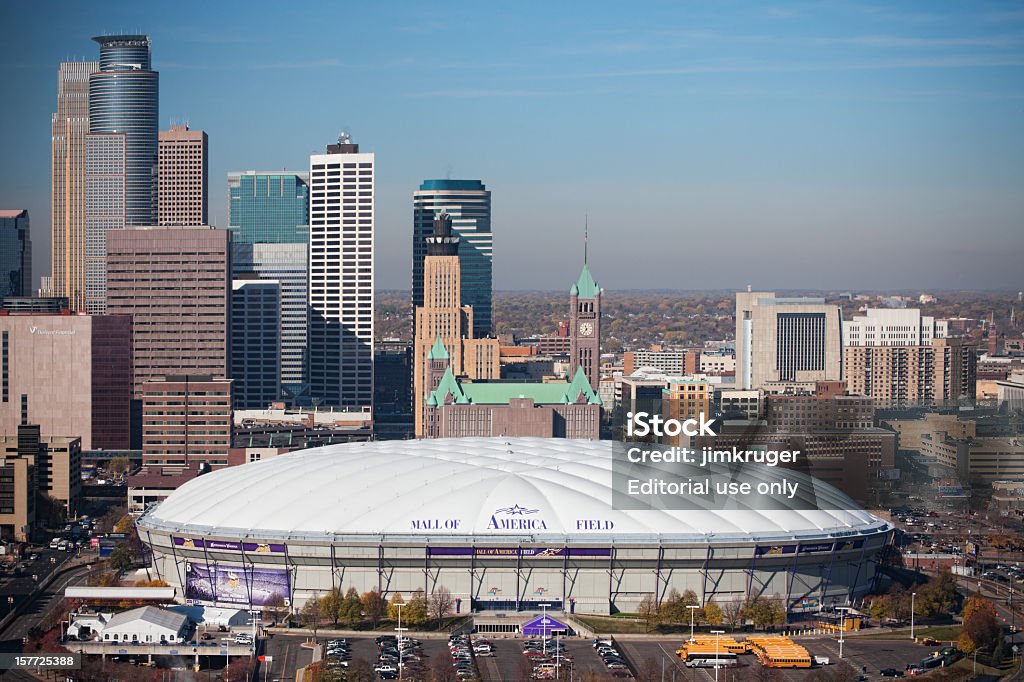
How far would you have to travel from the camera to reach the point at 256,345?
421 feet

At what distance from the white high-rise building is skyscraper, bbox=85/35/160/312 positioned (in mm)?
50372

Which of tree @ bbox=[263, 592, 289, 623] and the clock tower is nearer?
tree @ bbox=[263, 592, 289, 623]

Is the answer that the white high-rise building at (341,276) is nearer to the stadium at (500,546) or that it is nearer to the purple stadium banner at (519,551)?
the stadium at (500,546)

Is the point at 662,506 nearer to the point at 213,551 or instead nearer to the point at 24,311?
the point at 213,551

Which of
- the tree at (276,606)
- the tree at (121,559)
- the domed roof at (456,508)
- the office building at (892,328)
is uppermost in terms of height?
the office building at (892,328)

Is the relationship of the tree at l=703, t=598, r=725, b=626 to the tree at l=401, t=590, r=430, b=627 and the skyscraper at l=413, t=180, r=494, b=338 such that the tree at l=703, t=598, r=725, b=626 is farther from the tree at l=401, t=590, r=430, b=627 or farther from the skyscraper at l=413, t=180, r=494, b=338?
the skyscraper at l=413, t=180, r=494, b=338

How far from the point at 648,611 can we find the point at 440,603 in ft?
17.0

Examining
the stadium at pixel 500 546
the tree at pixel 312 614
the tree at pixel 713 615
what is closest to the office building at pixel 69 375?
the stadium at pixel 500 546

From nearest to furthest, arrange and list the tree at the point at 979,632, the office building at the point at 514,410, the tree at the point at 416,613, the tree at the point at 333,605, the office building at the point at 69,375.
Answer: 1. the tree at the point at 979,632
2. the tree at the point at 416,613
3. the tree at the point at 333,605
4. the office building at the point at 514,410
5. the office building at the point at 69,375

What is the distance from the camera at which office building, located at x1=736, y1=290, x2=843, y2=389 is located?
364 feet

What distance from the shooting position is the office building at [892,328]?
103 m

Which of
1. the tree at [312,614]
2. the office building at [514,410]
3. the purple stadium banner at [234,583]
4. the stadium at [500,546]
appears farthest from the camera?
the office building at [514,410]

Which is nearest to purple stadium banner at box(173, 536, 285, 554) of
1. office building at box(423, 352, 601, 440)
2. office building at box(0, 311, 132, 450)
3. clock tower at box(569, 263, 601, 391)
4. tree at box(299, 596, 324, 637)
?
tree at box(299, 596, 324, 637)

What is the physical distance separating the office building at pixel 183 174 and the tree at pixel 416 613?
127 m
